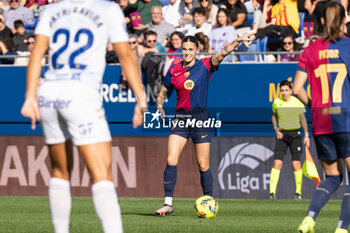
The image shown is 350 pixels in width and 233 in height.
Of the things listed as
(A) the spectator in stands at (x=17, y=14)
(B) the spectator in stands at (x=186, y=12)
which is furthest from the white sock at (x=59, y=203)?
(A) the spectator in stands at (x=17, y=14)

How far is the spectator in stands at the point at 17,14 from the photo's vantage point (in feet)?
64.7

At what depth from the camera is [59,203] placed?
19.6 feet

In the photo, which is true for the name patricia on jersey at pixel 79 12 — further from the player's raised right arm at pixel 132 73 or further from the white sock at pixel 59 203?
the white sock at pixel 59 203

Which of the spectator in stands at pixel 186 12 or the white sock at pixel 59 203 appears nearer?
the white sock at pixel 59 203

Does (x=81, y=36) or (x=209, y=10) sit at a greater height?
(x=209, y=10)

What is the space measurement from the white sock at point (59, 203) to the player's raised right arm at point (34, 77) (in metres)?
0.53

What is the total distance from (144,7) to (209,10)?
2.11 meters

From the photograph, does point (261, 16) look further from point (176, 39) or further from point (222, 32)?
point (176, 39)

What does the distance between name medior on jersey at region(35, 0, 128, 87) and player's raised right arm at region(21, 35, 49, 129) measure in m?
0.06

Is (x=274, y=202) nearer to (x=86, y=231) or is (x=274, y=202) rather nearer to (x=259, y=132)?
(x=259, y=132)

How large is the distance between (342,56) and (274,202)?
7866mm

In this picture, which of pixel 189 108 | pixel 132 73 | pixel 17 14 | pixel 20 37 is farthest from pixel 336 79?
pixel 17 14

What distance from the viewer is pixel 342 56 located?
285 inches

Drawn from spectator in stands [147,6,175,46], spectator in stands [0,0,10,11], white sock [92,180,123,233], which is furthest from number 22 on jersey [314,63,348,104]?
spectator in stands [0,0,10,11]
